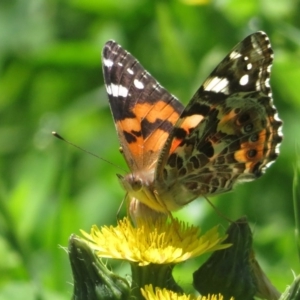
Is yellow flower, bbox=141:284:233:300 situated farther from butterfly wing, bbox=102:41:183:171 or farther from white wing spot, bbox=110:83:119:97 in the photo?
white wing spot, bbox=110:83:119:97

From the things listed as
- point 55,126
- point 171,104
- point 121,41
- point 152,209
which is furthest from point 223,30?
point 152,209

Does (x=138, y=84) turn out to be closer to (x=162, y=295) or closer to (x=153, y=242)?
(x=153, y=242)

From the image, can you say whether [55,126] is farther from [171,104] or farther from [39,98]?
[171,104]

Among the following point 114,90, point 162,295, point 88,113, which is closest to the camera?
point 162,295

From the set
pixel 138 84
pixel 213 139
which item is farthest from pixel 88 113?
pixel 213 139

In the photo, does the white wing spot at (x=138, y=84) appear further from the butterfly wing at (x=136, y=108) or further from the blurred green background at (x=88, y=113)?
the blurred green background at (x=88, y=113)

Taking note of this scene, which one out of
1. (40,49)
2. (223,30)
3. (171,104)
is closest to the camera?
(171,104)

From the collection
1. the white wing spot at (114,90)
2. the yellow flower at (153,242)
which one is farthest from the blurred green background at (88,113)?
the white wing spot at (114,90)
